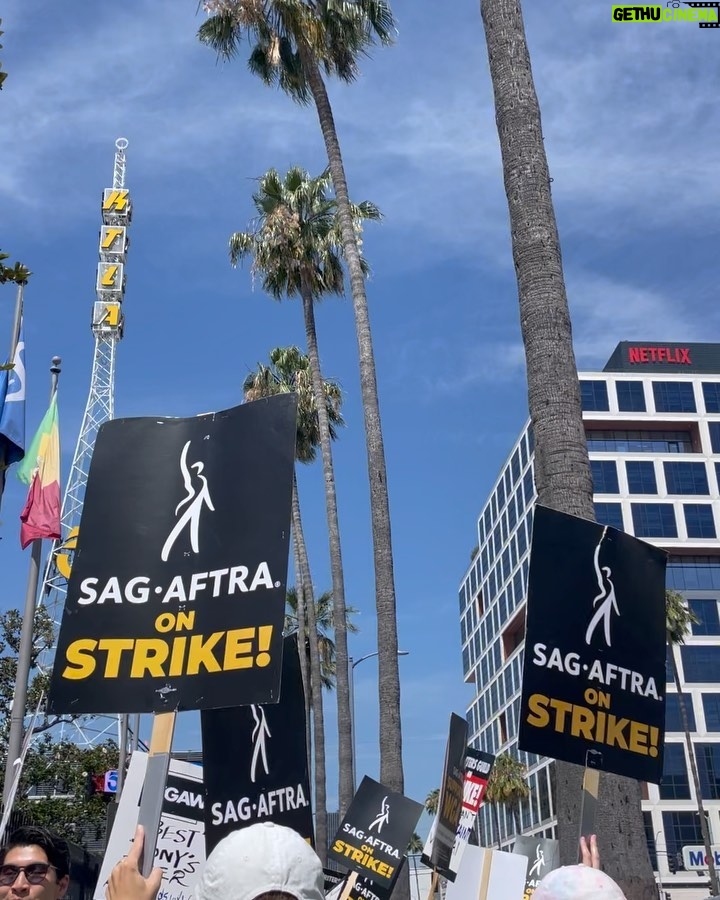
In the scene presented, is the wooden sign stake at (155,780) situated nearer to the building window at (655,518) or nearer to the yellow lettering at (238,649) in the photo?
the yellow lettering at (238,649)

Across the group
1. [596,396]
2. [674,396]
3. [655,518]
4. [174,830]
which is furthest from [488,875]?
[674,396]

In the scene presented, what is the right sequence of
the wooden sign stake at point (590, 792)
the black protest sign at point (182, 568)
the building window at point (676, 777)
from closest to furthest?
the black protest sign at point (182, 568)
the wooden sign stake at point (590, 792)
the building window at point (676, 777)

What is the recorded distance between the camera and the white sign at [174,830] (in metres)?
8.01

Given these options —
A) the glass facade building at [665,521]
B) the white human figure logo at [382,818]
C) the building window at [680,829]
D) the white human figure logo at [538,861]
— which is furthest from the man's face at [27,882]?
the building window at [680,829]

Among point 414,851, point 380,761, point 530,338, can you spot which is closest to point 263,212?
point 380,761

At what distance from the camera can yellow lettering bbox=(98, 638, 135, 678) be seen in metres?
4.47

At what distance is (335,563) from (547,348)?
18.8m

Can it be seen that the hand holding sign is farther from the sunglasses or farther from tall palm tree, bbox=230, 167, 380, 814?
tall palm tree, bbox=230, 167, 380, 814

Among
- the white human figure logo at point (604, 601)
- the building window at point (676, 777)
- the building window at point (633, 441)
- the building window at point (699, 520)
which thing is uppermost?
the building window at point (633, 441)

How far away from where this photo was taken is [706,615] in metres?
75.6

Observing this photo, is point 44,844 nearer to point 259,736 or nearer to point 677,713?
point 259,736

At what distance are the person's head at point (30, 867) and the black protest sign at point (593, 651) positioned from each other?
6.46ft

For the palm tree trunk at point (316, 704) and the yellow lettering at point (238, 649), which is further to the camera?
the palm tree trunk at point (316, 704)

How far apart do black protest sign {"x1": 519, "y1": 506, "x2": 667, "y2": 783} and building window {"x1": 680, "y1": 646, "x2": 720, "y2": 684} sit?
71.6 meters
